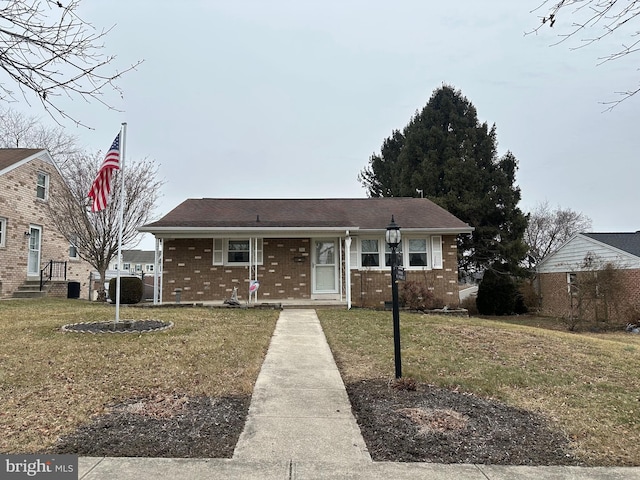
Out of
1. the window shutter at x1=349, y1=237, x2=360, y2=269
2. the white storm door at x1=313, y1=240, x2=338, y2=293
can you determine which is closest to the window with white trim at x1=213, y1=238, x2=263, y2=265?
the white storm door at x1=313, y1=240, x2=338, y2=293

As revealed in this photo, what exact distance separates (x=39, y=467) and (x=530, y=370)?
640cm

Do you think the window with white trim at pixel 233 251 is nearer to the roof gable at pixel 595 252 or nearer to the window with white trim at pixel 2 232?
the window with white trim at pixel 2 232

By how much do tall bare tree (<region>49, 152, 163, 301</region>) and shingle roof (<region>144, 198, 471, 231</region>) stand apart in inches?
72.9

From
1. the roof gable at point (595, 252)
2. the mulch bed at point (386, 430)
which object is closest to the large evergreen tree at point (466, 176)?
the roof gable at point (595, 252)

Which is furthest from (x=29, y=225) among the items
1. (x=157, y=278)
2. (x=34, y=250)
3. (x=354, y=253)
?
(x=354, y=253)

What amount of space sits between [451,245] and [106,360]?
43.3 ft

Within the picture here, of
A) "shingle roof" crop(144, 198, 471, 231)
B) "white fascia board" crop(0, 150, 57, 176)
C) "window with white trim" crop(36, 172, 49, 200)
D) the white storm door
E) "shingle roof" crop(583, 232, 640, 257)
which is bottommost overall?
the white storm door

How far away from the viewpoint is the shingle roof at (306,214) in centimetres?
1474

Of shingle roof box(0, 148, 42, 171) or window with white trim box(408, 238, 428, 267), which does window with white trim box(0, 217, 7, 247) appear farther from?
window with white trim box(408, 238, 428, 267)

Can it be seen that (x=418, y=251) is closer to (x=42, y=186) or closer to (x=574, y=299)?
(x=574, y=299)

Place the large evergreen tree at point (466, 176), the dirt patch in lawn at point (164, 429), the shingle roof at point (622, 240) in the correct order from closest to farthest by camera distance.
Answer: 1. the dirt patch in lawn at point (164, 429)
2. the shingle roof at point (622, 240)
3. the large evergreen tree at point (466, 176)

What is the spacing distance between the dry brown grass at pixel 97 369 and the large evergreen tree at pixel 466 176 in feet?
61.1

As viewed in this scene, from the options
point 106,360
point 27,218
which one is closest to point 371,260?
point 106,360

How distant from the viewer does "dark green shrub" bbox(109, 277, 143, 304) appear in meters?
15.9
